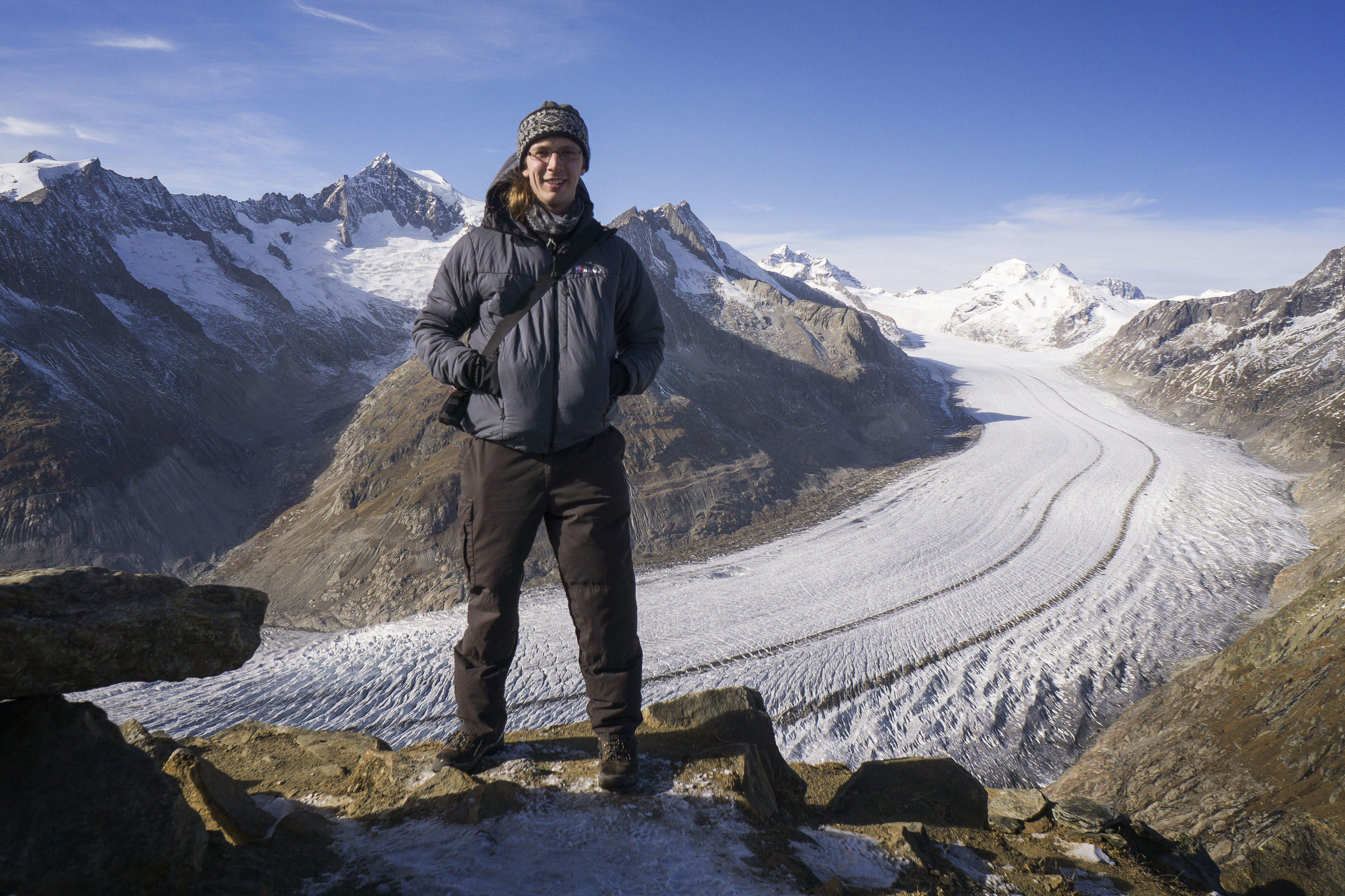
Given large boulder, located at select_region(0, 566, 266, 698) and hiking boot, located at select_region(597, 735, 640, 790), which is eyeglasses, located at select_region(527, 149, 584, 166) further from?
hiking boot, located at select_region(597, 735, 640, 790)

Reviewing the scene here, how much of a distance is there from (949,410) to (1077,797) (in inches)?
1742

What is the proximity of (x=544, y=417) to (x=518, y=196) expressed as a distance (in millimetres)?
1259

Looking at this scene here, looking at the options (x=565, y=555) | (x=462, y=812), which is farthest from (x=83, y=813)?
(x=565, y=555)

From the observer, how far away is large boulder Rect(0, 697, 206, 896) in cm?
236

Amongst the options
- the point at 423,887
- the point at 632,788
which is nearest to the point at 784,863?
the point at 632,788

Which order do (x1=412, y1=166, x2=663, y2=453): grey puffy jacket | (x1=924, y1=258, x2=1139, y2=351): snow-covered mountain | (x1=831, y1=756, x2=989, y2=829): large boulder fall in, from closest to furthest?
(x1=412, y1=166, x2=663, y2=453): grey puffy jacket → (x1=831, y1=756, x2=989, y2=829): large boulder → (x1=924, y1=258, x2=1139, y2=351): snow-covered mountain

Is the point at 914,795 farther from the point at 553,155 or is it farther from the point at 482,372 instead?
the point at 553,155

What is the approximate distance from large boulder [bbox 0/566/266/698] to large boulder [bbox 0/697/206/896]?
15cm

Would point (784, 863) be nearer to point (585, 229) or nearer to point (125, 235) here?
point (585, 229)

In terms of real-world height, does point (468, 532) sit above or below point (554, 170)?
below

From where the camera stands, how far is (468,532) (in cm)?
380

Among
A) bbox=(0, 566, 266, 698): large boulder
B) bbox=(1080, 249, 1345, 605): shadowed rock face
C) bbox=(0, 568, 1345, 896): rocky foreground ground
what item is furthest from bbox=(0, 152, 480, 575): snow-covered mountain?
bbox=(1080, 249, 1345, 605): shadowed rock face

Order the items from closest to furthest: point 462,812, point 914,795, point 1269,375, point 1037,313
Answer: point 462,812, point 914,795, point 1269,375, point 1037,313

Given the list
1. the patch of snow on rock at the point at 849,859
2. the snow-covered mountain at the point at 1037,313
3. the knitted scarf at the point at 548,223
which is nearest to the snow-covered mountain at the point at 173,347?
the knitted scarf at the point at 548,223
